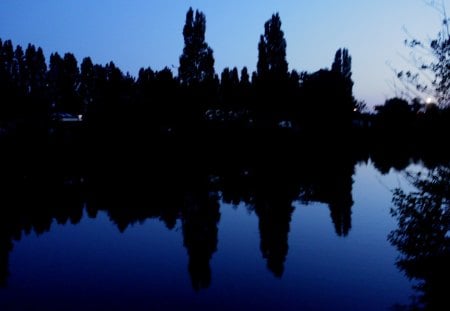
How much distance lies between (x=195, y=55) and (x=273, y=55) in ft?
28.3

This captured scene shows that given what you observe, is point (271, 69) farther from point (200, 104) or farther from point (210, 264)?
point (210, 264)

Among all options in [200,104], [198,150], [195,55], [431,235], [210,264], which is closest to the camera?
[431,235]

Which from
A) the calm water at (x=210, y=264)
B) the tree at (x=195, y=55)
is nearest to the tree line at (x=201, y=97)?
the tree at (x=195, y=55)

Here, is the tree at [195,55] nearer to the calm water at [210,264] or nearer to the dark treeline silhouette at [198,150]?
the dark treeline silhouette at [198,150]

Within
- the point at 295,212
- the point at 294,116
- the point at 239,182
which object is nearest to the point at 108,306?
the point at 295,212

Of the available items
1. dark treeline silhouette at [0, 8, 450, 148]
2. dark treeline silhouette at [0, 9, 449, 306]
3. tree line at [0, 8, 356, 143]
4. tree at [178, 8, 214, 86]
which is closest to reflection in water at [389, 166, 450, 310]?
dark treeline silhouette at [0, 9, 449, 306]

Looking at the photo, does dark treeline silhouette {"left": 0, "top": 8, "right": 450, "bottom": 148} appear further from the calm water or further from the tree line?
the calm water

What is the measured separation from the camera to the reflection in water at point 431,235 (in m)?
7.09

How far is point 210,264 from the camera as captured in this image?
43.8 feet

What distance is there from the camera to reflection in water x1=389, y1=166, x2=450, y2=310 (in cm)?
709

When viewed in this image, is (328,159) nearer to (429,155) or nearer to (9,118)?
(9,118)

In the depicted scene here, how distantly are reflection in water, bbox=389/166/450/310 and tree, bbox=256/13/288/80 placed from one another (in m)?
41.1

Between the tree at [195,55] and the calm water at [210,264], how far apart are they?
28678 millimetres

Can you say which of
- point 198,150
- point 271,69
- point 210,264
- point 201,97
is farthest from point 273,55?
point 210,264
